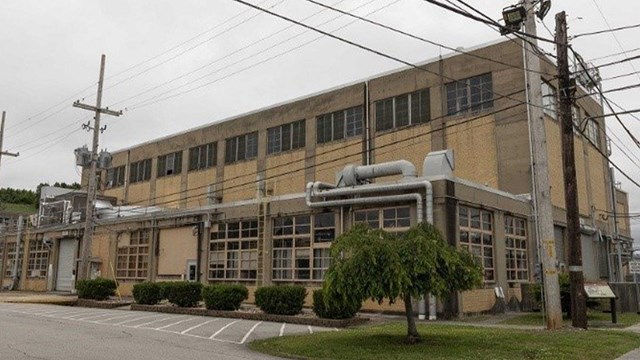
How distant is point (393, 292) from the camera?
12570 millimetres

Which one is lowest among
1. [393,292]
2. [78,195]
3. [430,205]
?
[393,292]

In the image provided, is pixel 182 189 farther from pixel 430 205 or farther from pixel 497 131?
pixel 430 205

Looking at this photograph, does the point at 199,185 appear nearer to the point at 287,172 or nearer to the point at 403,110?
the point at 287,172

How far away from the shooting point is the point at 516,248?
1080 inches

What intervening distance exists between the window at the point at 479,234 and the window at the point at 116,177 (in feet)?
137

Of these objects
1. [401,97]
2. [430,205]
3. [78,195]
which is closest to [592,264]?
[401,97]

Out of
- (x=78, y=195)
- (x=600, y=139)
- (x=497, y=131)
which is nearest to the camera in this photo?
(x=497, y=131)

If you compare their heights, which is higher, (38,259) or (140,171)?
(140,171)

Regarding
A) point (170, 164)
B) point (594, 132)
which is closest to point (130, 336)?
point (594, 132)

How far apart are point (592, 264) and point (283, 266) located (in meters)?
19.2

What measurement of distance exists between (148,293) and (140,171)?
29.8m

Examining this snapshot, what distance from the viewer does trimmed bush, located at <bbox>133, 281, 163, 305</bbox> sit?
27344mm

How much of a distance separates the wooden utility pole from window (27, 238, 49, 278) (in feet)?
133

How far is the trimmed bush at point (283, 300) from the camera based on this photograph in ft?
70.9
